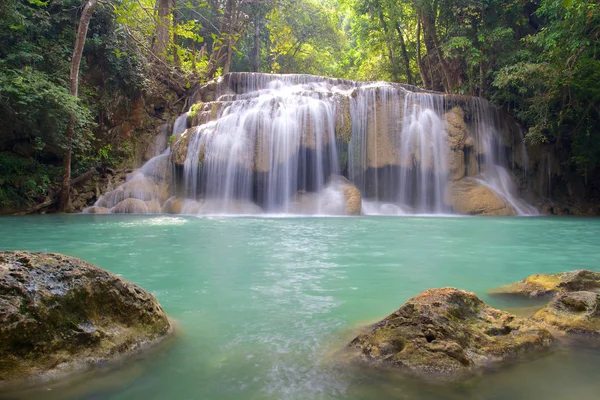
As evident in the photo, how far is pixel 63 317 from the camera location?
2395mm

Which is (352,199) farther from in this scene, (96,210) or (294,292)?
(294,292)

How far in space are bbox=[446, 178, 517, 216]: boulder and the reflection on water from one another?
4751 mm

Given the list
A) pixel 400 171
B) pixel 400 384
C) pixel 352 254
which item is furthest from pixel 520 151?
pixel 400 384

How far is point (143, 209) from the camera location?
14.3m

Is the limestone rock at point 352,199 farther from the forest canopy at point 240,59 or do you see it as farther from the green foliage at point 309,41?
the green foliage at point 309,41

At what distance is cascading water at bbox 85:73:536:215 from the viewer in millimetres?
14539

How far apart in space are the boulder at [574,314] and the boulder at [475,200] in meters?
12.2

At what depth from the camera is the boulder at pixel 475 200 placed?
48.2ft

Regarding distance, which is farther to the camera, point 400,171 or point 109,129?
point 109,129

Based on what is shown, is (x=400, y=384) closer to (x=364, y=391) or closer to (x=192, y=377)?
(x=364, y=391)

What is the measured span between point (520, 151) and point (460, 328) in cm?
Answer: 1754

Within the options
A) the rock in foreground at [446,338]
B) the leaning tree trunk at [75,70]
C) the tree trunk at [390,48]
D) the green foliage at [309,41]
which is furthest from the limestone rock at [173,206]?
the green foliage at [309,41]

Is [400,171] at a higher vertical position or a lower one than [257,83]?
lower

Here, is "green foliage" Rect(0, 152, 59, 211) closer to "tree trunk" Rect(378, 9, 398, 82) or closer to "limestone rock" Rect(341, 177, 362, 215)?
"limestone rock" Rect(341, 177, 362, 215)
